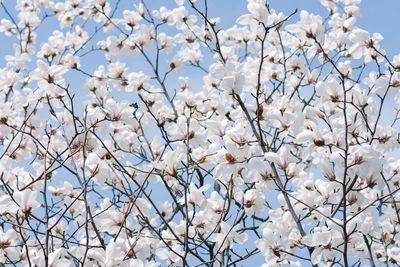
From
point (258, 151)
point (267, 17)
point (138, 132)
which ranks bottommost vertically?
point (258, 151)

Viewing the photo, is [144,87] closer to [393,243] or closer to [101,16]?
[101,16]

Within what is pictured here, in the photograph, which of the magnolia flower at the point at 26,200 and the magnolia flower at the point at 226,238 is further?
the magnolia flower at the point at 226,238

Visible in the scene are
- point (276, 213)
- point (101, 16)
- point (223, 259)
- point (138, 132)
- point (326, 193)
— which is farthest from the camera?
point (101, 16)

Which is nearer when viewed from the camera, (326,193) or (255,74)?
(326,193)

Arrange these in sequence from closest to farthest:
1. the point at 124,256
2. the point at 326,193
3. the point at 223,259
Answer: the point at 124,256 < the point at 326,193 < the point at 223,259

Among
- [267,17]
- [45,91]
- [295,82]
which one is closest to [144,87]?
[295,82]

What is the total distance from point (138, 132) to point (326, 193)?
181 cm

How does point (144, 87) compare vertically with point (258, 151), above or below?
above

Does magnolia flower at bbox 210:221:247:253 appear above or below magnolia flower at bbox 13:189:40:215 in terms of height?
above

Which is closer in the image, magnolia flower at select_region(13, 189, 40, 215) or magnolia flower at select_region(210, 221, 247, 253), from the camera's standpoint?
magnolia flower at select_region(13, 189, 40, 215)

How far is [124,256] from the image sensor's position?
98.7 inches

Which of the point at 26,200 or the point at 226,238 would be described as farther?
the point at 226,238

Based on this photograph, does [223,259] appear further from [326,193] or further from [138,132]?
[138,132]

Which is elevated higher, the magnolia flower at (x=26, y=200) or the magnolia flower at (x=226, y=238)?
the magnolia flower at (x=226, y=238)
